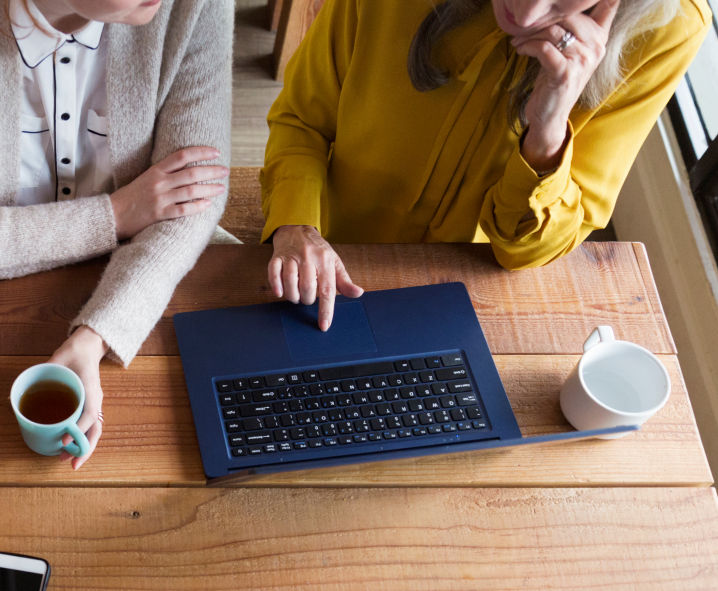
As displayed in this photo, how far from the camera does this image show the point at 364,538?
0.89m

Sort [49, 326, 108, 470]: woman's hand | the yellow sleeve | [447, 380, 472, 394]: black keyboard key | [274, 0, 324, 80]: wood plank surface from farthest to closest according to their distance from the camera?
[274, 0, 324, 80]: wood plank surface, the yellow sleeve, [447, 380, 472, 394]: black keyboard key, [49, 326, 108, 470]: woman's hand

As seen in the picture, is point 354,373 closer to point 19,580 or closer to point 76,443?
point 76,443

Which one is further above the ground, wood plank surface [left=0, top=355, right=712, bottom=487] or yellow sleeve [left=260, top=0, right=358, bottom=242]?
yellow sleeve [left=260, top=0, right=358, bottom=242]

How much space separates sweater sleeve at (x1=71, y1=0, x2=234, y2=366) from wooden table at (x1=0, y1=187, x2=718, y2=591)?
0.04m

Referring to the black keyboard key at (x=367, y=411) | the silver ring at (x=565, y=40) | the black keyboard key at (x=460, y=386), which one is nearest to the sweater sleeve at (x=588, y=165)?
the silver ring at (x=565, y=40)

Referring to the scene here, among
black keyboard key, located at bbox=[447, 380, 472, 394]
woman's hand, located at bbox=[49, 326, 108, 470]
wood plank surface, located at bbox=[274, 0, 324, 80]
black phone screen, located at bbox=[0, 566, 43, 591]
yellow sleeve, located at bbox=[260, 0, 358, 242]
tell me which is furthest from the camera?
wood plank surface, located at bbox=[274, 0, 324, 80]

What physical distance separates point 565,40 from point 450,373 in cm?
47

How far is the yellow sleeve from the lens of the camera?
1172 millimetres

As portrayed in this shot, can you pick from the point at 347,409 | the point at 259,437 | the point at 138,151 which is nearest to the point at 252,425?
the point at 259,437

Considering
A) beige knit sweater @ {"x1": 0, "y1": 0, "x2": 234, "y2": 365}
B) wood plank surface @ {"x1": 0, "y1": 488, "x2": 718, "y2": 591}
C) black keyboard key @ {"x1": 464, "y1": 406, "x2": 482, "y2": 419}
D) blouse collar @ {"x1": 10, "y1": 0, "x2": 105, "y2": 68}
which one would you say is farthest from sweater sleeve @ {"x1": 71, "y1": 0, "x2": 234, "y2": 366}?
black keyboard key @ {"x1": 464, "y1": 406, "x2": 482, "y2": 419}

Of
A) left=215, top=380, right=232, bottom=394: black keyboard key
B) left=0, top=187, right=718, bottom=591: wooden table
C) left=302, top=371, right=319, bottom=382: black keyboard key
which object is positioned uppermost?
Answer: left=302, top=371, right=319, bottom=382: black keyboard key

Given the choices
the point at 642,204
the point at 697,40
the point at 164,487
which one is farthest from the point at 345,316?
the point at 642,204

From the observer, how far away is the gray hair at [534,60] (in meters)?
1.00

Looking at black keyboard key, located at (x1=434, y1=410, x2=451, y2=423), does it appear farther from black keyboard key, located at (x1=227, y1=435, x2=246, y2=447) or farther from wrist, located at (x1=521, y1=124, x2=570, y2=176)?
wrist, located at (x1=521, y1=124, x2=570, y2=176)
